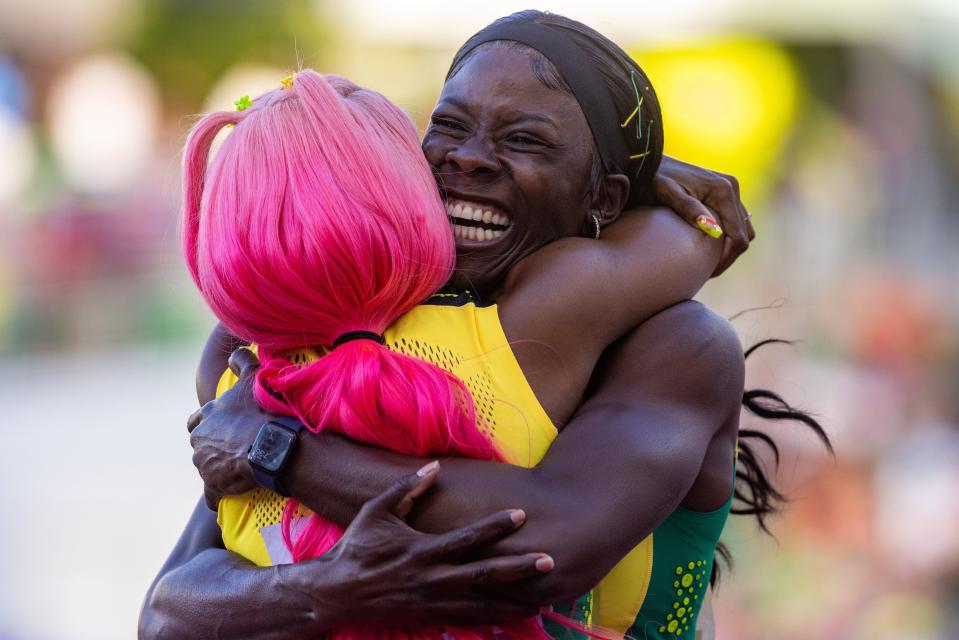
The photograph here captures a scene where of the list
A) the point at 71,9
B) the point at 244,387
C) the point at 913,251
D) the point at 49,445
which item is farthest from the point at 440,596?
the point at 71,9

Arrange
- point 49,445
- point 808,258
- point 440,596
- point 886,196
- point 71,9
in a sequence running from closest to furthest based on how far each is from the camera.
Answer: point 440,596
point 49,445
point 808,258
point 886,196
point 71,9

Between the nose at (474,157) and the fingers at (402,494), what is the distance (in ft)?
1.96

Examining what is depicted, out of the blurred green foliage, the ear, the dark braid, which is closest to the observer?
the ear

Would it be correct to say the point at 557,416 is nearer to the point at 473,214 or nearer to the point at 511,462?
the point at 511,462

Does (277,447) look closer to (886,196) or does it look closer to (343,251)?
(343,251)

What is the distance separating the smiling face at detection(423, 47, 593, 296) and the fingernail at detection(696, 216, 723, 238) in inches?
11.3

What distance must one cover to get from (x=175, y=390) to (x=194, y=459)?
1006cm

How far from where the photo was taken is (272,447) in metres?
2.03

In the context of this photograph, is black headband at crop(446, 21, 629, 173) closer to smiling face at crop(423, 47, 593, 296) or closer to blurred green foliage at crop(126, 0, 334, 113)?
smiling face at crop(423, 47, 593, 296)

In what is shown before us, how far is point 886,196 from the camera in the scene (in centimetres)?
1241

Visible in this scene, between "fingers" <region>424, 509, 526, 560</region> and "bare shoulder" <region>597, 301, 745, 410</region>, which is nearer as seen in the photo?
"fingers" <region>424, 509, 526, 560</region>

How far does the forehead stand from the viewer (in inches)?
88.0

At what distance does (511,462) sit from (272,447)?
1.35 feet

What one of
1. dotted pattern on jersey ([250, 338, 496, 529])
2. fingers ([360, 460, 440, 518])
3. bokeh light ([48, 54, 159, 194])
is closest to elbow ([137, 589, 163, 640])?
dotted pattern on jersey ([250, 338, 496, 529])
